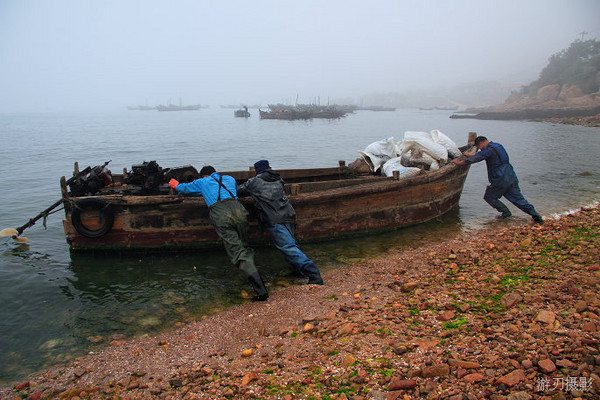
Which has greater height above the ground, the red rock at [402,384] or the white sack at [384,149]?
the white sack at [384,149]

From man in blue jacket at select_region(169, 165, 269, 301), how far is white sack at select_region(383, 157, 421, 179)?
4220 mm

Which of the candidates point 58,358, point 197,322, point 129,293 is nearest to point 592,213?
point 197,322

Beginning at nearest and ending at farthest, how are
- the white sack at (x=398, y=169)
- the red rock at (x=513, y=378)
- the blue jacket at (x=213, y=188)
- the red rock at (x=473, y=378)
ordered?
the red rock at (x=513, y=378) → the red rock at (x=473, y=378) → the blue jacket at (x=213, y=188) → the white sack at (x=398, y=169)

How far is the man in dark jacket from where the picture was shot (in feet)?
18.8

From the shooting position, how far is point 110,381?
143 inches

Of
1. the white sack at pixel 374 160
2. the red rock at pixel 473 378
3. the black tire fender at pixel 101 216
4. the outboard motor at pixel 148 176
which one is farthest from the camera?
the white sack at pixel 374 160

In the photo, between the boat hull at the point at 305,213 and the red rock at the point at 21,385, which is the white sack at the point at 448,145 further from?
the red rock at the point at 21,385

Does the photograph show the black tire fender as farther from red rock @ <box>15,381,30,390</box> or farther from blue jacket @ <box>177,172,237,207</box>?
red rock @ <box>15,381,30,390</box>

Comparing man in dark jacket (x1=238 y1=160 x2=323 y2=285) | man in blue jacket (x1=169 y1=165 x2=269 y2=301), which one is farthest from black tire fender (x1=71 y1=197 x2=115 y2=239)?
man in dark jacket (x1=238 y1=160 x2=323 y2=285)

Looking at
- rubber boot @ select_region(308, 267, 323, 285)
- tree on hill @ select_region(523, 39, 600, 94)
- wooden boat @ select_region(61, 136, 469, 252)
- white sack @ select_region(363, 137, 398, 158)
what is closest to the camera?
rubber boot @ select_region(308, 267, 323, 285)

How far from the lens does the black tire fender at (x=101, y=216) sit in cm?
634

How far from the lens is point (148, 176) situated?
7082 mm

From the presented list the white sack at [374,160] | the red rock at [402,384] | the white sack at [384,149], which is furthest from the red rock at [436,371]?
the white sack at [384,149]

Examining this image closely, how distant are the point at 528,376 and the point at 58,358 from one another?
4729mm
